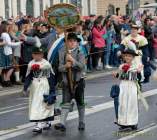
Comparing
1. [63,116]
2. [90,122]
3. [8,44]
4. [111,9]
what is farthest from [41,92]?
[111,9]

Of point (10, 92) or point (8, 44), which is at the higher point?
point (8, 44)

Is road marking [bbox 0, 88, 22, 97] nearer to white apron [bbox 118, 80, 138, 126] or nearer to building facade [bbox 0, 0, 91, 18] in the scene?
white apron [bbox 118, 80, 138, 126]

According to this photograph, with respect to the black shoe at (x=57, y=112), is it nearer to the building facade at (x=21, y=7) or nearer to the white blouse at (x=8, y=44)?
the white blouse at (x=8, y=44)

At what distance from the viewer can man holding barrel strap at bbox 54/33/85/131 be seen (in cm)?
1073

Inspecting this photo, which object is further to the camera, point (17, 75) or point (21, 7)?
point (21, 7)

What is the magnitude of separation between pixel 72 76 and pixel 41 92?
0.59m

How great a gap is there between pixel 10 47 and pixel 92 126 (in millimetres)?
7211

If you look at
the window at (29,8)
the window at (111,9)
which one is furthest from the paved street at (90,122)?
the window at (111,9)

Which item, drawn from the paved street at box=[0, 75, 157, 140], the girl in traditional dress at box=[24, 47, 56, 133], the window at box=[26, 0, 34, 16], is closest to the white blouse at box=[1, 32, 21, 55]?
the paved street at box=[0, 75, 157, 140]

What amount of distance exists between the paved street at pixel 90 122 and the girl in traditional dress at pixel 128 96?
22cm

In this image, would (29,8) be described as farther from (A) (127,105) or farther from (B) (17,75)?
(A) (127,105)

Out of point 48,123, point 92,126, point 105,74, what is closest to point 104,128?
point 92,126

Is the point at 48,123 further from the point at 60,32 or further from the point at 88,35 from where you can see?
the point at 88,35

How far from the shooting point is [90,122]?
1159 centimetres
